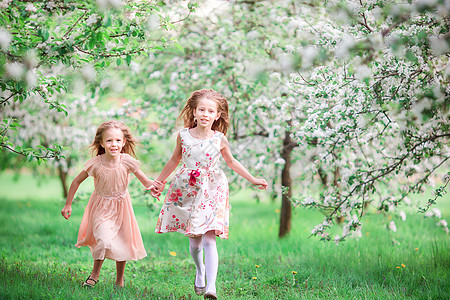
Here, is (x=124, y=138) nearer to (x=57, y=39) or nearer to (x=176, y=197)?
(x=176, y=197)

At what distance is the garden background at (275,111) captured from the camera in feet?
10.9

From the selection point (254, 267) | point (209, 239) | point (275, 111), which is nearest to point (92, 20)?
point (209, 239)

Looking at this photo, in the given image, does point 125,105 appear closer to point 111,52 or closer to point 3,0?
point 111,52

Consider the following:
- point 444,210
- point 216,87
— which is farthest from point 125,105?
point 444,210

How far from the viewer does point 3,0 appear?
3121 millimetres

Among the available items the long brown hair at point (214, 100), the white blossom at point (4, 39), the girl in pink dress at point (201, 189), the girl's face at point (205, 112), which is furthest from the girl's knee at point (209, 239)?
the white blossom at point (4, 39)

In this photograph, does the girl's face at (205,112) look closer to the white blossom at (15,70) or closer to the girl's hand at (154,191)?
the girl's hand at (154,191)

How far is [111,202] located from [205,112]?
1127 millimetres

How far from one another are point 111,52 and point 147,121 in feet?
8.95

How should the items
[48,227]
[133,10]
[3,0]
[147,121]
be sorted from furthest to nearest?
[48,227], [147,121], [133,10], [3,0]

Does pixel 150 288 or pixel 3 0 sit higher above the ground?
pixel 3 0

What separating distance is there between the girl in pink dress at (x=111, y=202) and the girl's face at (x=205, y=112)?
2.17ft

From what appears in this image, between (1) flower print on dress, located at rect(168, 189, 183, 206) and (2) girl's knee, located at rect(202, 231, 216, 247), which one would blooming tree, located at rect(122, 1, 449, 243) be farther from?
(1) flower print on dress, located at rect(168, 189, 183, 206)

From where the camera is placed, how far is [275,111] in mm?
5387
